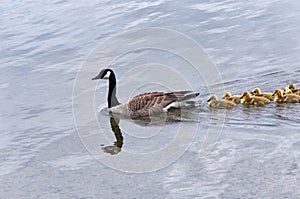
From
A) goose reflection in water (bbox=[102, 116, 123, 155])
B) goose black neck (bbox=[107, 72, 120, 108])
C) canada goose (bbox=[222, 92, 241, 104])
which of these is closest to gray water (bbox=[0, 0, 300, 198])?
goose reflection in water (bbox=[102, 116, 123, 155])

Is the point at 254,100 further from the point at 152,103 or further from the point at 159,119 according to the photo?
the point at 152,103

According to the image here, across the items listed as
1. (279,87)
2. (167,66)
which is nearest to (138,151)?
(279,87)

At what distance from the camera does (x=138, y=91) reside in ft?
39.4

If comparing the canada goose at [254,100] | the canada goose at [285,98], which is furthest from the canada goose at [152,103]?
the canada goose at [285,98]

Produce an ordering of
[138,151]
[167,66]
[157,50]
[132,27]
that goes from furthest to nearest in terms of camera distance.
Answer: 1. [132,27]
2. [157,50]
3. [167,66]
4. [138,151]

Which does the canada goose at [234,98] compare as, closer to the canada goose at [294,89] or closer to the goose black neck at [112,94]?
the canada goose at [294,89]

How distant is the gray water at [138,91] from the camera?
788 cm

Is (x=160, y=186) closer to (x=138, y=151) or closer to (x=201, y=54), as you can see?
(x=138, y=151)

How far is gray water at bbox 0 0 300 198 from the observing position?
788 centimetres

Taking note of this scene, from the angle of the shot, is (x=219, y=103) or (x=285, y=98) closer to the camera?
(x=285, y=98)

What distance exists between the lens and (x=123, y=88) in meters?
12.2

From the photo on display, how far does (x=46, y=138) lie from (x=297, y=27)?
6871 mm

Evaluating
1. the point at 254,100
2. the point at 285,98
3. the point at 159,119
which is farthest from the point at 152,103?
the point at 285,98

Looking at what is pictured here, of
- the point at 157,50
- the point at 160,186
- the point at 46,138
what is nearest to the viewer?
the point at 160,186
